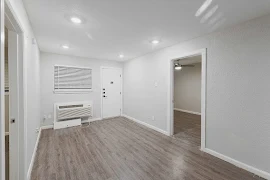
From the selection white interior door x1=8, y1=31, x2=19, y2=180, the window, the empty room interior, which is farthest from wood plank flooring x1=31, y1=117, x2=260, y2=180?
the window

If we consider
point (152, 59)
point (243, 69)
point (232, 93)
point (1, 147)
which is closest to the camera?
point (1, 147)

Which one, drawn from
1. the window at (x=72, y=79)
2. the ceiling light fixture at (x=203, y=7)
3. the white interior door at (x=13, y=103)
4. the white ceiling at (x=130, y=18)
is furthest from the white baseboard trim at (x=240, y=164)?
the window at (x=72, y=79)

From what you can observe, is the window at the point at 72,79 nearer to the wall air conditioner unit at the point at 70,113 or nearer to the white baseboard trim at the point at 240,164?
the wall air conditioner unit at the point at 70,113

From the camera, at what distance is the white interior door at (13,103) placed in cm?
152

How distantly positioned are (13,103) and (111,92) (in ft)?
12.1

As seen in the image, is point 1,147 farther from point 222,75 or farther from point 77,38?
point 222,75

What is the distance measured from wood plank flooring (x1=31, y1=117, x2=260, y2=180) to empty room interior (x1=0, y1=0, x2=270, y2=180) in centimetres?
2

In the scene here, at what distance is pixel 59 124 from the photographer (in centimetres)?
397

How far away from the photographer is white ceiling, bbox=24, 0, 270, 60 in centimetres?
166

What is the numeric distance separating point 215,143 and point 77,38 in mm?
3550

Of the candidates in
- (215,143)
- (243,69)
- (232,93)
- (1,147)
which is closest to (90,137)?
(1,147)

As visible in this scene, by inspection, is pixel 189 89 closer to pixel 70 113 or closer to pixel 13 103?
pixel 70 113

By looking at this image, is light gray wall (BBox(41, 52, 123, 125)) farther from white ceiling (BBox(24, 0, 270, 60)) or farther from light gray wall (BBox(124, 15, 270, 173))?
light gray wall (BBox(124, 15, 270, 173))

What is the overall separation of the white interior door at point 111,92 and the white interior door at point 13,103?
341 cm
